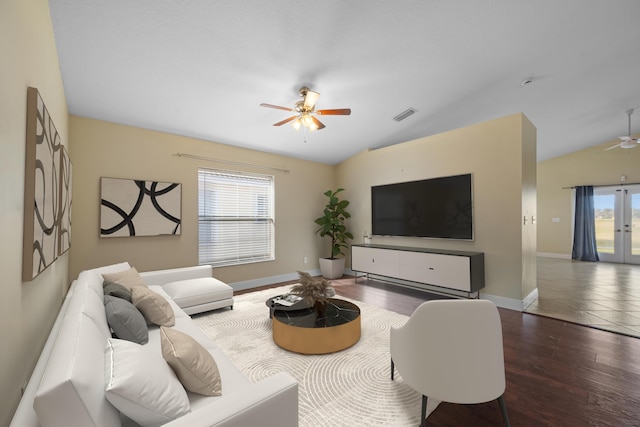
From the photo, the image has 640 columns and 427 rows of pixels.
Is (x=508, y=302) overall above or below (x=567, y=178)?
below

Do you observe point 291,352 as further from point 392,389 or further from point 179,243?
point 179,243

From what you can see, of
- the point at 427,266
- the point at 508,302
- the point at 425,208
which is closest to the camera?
the point at 508,302

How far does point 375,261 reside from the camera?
4945 millimetres

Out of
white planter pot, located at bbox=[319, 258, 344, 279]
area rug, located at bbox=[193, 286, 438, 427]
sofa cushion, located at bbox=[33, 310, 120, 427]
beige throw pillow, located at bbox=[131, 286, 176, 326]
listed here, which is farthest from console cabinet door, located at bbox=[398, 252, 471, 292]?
sofa cushion, located at bbox=[33, 310, 120, 427]

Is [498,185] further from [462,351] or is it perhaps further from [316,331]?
[316,331]

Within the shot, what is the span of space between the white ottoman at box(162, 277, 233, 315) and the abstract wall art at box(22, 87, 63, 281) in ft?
5.30

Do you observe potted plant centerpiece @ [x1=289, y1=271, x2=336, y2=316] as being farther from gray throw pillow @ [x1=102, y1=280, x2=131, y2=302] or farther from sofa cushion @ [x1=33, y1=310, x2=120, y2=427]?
sofa cushion @ [x1=33, y1=310, x2=120, y2=427]

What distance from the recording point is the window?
14.9 feet

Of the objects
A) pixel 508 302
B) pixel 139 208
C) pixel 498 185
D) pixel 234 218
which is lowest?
pixel 508 302

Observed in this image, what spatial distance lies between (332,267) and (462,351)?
420 cm

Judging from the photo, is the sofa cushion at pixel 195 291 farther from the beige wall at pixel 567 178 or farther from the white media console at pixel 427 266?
the beige wall at pixel 567 178

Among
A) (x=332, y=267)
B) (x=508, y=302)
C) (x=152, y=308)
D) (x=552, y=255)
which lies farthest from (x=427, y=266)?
(x=552, y=255)

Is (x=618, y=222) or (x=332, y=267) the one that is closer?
(x=332, y=267)

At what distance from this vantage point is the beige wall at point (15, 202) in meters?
1.00
